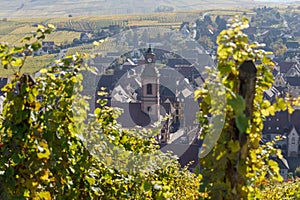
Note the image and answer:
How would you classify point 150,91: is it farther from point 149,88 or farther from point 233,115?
point 233,115

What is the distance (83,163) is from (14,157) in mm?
541

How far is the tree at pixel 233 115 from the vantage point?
1871 millimetres

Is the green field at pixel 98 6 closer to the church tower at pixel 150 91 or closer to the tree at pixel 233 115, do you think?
the church tower at pixel 150 91

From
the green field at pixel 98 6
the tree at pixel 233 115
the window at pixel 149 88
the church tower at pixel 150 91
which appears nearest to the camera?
the tree at pixel 233 115

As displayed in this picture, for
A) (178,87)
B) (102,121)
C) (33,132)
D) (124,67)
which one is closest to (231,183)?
(33,132)

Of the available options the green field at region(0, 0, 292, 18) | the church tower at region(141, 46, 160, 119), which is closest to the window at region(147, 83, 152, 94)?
the church tower at region(141, 46, 160, 119)

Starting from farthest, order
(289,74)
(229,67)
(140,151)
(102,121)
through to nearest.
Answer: (289,74)
(140,151)
(102,121)
(229,67)

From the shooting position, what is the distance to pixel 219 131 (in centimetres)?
196

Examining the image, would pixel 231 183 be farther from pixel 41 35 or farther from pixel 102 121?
pixel 102 121

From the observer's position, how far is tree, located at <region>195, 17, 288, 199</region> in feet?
6.14

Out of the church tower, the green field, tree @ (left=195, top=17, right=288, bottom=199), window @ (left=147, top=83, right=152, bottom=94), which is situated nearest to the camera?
tree @ (left=195, top=17, right=288, bottom=199)

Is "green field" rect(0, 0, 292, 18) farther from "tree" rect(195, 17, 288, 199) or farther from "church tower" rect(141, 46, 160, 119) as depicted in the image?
"tree" rect(195, 17, 288, 199)

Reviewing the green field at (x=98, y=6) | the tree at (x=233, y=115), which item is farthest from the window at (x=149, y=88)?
the green field at (x=98, y=6)

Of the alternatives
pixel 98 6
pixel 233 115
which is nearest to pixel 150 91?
pixel 233 115
